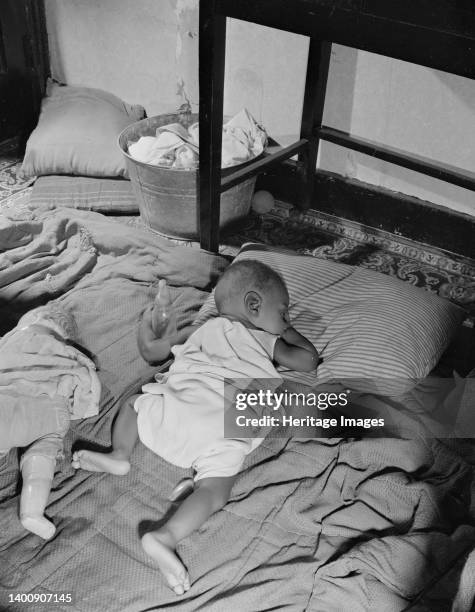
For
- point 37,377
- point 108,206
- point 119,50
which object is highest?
point 119,50

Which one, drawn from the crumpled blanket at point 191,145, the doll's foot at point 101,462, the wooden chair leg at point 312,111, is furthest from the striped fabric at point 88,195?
the doll's foot at point 101,462

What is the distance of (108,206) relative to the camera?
8.58 ft

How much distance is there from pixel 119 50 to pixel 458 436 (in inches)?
90.3

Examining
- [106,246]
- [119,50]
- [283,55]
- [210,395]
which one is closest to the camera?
[210,395]

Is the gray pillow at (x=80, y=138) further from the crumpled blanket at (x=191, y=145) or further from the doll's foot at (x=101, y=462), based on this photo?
the doll's foot at (x=101, y=462)

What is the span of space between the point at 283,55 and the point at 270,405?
1.54m

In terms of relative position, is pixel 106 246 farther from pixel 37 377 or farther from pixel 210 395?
pixel 210 395

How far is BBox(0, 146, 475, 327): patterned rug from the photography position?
2265mm

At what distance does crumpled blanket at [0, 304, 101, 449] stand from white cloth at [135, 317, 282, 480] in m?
0.18

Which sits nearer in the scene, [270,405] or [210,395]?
[210,395]

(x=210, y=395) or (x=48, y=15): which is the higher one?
(x=48, y=15)

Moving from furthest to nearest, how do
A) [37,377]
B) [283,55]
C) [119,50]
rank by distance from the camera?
[119,50], [283,55], [37,377]

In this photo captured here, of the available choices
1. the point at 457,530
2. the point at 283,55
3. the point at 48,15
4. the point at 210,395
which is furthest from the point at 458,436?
the point at 48,15

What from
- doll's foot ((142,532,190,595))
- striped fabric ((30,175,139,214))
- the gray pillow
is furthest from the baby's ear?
the gray pillow
